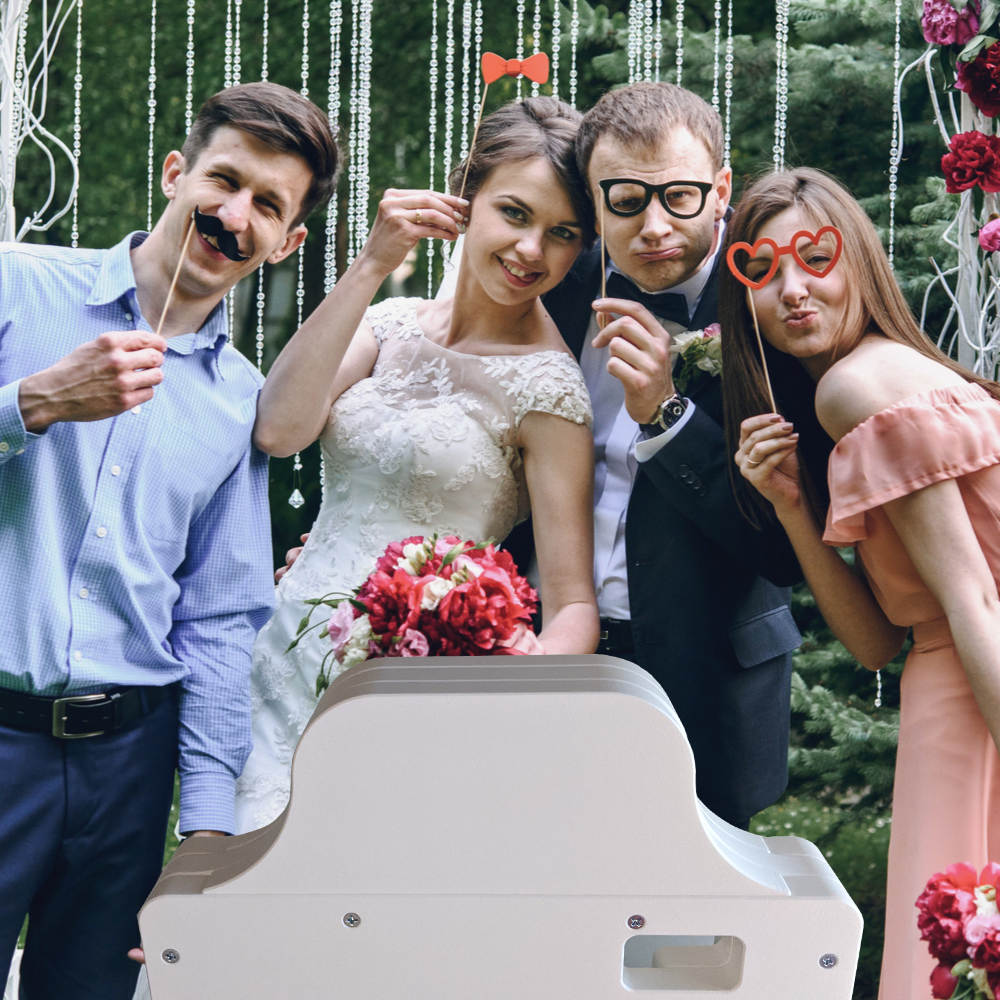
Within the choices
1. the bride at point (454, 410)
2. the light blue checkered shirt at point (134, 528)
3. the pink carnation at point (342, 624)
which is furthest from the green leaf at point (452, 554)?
the light blue checkered shirt at point (134, 528)

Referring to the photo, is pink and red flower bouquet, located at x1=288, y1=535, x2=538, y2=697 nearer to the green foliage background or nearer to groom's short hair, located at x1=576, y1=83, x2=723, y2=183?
groom's short hair, located at x1=576, y1=83, x2=723, y2=183

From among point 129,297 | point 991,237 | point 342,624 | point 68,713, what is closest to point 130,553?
→ point 68,713

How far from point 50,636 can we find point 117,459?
0.95 ft

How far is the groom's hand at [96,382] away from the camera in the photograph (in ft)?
5.27

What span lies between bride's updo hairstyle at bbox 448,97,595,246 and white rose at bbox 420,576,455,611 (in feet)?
2.79

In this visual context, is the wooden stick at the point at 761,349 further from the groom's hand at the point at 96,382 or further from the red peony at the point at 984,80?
the groom's hand at the point at 96,382

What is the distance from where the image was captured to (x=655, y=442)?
6.21ft

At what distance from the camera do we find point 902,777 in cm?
189

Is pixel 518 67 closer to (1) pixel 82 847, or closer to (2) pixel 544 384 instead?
(2) pixel 544 384

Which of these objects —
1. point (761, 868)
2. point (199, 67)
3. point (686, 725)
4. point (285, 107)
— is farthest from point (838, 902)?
point (199, 67)

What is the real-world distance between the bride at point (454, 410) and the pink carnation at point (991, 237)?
2.69 feet

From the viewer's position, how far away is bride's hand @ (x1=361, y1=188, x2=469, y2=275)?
1870mm

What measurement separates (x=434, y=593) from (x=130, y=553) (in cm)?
68

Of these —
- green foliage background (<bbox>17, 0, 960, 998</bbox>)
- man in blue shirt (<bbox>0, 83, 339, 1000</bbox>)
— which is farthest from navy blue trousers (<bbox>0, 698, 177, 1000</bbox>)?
green foliage background (<bbox>17, 0, 960, 998</bbox>)
